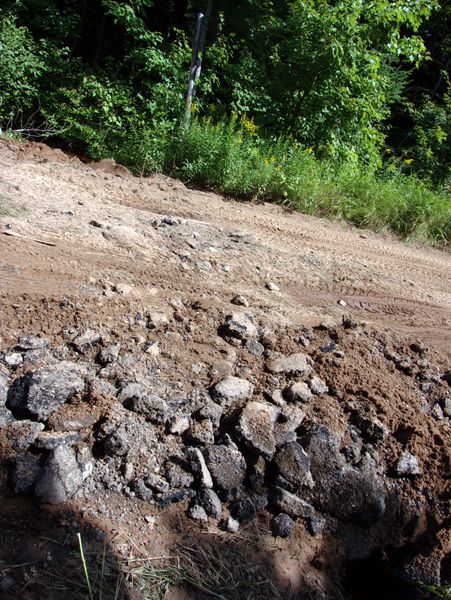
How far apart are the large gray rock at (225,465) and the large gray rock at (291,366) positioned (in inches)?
27.2

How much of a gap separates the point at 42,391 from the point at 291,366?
1433 millimetres

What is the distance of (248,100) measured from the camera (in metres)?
8.12

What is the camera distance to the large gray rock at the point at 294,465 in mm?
2623

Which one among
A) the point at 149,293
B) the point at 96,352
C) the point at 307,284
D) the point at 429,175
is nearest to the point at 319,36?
the point at 429,175

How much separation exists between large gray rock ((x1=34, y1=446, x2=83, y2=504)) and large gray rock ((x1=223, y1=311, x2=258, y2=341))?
1312mm

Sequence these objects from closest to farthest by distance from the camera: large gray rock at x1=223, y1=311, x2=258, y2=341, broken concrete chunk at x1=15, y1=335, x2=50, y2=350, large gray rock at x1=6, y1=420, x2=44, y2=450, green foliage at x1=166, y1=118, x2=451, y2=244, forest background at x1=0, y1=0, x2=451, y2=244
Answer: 1. large gray rock at x1=6, y1=420, x2=44, y2=450
2. broken concrete chunk at x1=15, y1=335, x2=50, y2=350
3. large gray rock at x1=223, y1=311, x2=258, y2=341
4. green foliage at x1=166, y1=118, x2=451, y2=244
5. forest background at x1=0, y1=0, x2=451, y2=244

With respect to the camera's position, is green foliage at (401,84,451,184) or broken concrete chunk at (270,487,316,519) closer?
broken concrete chunk at (270,487,316,519)

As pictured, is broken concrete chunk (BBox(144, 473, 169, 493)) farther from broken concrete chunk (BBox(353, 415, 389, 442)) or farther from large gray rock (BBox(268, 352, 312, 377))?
broken concrete chunk (BBox(353, 415, 389, 442))

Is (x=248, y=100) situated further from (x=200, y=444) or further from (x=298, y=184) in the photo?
(x=200, y=444)

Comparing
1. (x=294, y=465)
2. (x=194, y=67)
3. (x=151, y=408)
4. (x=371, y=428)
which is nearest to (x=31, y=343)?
(x=151, y=408)

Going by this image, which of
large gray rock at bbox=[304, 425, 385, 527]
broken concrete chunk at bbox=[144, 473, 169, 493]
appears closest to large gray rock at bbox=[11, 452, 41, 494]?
broken concrete chunk at bbox=[144, 473, 169, 493]

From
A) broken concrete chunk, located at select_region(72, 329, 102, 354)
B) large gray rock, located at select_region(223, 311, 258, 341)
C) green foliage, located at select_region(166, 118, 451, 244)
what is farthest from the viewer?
green foliage, located at select_region(166, 118, 451, 244)

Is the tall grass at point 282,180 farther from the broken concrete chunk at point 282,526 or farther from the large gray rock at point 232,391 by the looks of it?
the broken concrete chunk at point 282,526

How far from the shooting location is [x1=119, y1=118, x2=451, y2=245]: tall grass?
6.13 m
